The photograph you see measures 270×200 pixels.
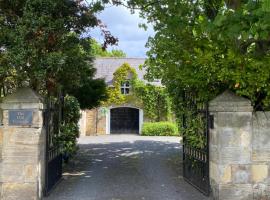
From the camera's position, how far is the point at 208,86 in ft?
26.5

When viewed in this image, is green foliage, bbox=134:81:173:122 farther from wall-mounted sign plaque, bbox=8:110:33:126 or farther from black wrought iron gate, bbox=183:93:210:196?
wall-mounted sign plaque, bbox=8:110:33:126

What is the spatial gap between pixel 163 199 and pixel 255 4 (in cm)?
395

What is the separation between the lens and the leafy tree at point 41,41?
7.17m

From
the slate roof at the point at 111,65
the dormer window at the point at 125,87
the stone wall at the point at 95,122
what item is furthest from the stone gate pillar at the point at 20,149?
the slate roof at the point at 111,65

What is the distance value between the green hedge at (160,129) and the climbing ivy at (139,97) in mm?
2011

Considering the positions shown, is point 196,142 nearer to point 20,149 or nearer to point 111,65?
point 20,149

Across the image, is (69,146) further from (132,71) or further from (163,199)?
(132,71)

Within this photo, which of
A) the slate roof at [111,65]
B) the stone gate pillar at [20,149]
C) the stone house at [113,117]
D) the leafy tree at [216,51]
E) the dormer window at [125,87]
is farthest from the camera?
the slate roof at [111,65]

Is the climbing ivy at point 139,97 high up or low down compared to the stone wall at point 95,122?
up

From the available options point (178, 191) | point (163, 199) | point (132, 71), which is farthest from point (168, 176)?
point (132, 71)

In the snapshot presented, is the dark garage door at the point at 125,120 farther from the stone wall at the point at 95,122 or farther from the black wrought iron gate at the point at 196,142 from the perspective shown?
the black wrought iron gate at the point at 196,142

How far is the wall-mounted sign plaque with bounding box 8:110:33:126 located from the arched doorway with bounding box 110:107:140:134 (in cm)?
2684

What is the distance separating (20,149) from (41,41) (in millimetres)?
2027

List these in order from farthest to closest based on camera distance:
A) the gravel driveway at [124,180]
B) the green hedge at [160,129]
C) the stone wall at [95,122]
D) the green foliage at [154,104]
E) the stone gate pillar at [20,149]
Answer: the green foliage at [154,104]
the stone wall at [95,122]
the green hedge at [160,129]
the gravel driveway at [124,180]
the stone gate pillar at [20,149]
